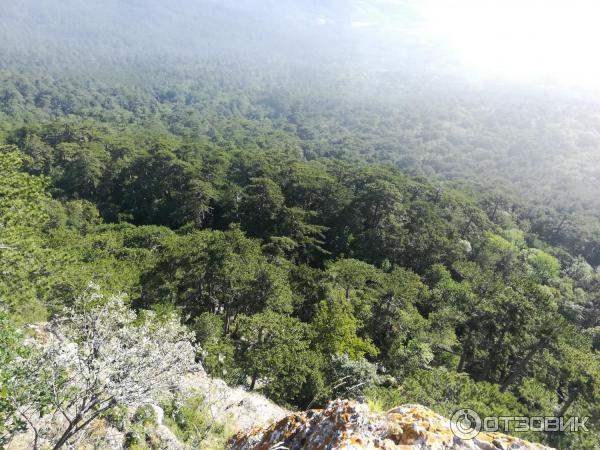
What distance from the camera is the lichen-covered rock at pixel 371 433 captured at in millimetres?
5887

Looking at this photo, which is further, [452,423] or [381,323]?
[381,323]

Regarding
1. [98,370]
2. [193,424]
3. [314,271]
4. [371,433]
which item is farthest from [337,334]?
[371,433]

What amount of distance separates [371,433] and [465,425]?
5.67ft

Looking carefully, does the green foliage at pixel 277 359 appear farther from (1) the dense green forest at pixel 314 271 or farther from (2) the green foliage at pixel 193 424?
(2) the green foliage at pixel 193 424

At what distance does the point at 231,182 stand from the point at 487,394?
48.3m

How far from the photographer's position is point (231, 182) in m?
57.9

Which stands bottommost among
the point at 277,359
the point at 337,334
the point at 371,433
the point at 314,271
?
A: the point at 314,271

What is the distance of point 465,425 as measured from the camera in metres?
6.29

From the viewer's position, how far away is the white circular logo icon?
6051 millimetres

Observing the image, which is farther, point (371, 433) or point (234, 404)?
point (234, 404)

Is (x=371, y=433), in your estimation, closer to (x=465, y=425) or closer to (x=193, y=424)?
(x=465, y=425)

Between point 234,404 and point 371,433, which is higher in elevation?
point 371,433

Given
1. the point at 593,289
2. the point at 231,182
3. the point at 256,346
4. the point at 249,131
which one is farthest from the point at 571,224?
the point at 249,131

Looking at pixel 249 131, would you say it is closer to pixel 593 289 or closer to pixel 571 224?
pixel 571 224
